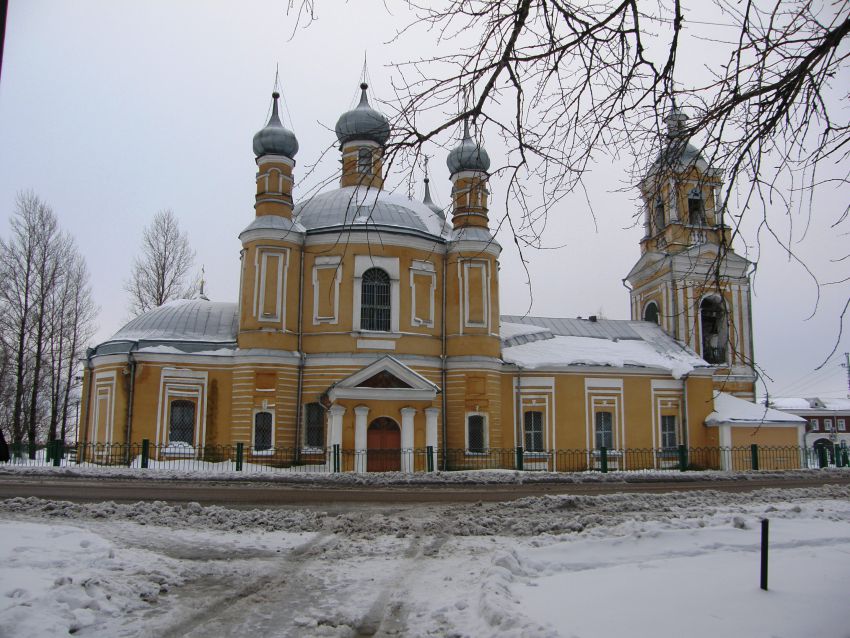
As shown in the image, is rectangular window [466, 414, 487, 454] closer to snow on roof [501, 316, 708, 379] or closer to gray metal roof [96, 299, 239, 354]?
Result: snow on roof [501, 316, 708, 379]

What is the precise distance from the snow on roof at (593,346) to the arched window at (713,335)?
1.99m

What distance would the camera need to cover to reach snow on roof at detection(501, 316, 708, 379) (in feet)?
99.3

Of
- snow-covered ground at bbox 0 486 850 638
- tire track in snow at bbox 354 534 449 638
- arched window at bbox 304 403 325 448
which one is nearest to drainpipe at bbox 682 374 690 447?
arched window at bbox 304 403 325 448

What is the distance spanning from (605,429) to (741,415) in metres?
5.80

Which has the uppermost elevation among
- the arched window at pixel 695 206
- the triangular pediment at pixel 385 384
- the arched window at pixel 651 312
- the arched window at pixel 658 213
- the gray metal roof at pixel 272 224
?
the gray metal roof at pixel 272 224

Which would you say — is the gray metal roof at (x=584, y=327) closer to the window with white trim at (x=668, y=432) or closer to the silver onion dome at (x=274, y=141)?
the window with white trim at (x=668, y=432)

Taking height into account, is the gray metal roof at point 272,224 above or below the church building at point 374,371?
above

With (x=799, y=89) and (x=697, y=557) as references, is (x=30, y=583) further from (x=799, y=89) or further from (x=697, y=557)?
(x=799, y=89)

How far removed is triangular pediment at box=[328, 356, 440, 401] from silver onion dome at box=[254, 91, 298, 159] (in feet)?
30.3

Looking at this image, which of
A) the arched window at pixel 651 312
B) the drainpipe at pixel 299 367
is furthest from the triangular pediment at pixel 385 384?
the arched window at pixel 651 312

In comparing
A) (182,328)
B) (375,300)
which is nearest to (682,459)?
(375,300)

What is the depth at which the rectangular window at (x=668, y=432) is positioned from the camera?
1216 inches

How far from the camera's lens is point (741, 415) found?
101 feet

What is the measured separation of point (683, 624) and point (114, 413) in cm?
2475
